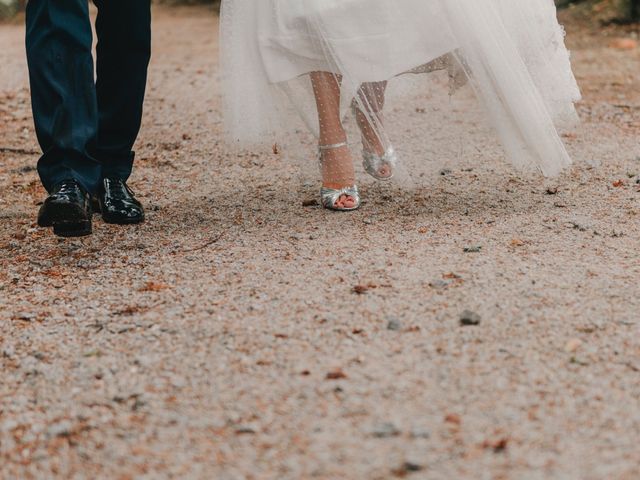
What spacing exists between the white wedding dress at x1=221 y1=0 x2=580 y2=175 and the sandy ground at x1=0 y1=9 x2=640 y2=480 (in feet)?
0.84

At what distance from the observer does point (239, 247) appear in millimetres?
3043

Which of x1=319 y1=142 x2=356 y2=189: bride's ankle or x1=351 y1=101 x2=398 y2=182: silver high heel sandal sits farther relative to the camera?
x1=351 y1=101 x2=398 y2=182: silver high heel sandal

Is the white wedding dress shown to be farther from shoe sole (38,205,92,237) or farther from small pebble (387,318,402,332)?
small pebble (387,318,402,332)

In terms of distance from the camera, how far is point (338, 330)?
231 centimetres

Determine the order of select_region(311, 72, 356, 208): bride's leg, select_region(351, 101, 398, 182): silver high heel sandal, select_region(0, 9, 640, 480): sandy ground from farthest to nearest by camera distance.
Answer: select_region(351, 101, 398, 182): silver high heel sandal, select_region(311, 72, 356, 208): bride's leg, select_region(0, 9, 640, 480): sandy ground

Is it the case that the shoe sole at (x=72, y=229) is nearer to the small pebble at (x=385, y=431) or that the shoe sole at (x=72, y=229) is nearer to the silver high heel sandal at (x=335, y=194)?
the silver high heel sandal at (x=335, y=194)

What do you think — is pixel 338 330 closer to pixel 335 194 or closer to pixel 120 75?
pixel 335 194

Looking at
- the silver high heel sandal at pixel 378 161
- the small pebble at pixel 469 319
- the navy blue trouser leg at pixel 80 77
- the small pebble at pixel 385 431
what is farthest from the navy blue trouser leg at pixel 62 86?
the small pebble at pixel 385 431

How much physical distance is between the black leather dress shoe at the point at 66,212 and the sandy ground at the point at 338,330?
0.29ft

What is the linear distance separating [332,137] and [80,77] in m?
0.88

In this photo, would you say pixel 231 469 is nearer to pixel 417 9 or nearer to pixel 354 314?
pixel 354 314

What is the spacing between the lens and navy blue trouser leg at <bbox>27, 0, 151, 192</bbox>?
3.09m

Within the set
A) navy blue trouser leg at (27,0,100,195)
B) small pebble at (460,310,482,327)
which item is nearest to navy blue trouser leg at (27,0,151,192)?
navy blue trouser leg at (27,0,100,195)

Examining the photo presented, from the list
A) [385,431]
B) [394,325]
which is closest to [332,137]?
[394,325]
